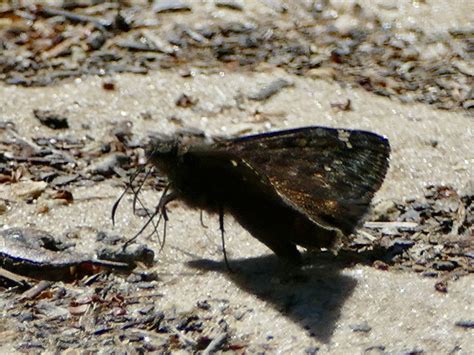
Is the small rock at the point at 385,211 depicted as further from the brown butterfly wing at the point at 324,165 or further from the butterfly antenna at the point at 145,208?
the butterfly antenna at the point at 145,208

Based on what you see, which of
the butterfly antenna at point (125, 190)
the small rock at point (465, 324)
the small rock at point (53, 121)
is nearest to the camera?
the small rock at point (465, 324)

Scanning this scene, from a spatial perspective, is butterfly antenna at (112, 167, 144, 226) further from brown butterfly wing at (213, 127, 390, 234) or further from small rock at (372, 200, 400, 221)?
small rock at (372, 200, 400, 221)

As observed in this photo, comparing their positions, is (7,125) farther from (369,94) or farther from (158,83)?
(369,94)

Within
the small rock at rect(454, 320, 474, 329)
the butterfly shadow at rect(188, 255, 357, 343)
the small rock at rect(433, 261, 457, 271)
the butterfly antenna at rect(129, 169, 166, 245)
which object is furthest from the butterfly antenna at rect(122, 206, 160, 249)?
the small rock at rect(454, 320, 474, 329)

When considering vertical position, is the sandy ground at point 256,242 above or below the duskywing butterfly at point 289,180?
below

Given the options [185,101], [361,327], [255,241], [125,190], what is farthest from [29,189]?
[361,327]

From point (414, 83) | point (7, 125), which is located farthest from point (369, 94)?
point (7, 125)

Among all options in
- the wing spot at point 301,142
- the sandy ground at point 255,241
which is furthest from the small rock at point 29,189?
the wing spot at point 301,142
